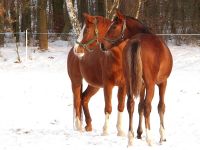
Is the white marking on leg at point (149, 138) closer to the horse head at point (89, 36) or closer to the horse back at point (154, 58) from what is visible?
the horse back at point (154, 58)

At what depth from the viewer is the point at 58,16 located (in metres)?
30.8

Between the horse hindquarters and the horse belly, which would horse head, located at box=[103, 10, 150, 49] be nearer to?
the horse hindquarters

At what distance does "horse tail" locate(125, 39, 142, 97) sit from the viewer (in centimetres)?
684

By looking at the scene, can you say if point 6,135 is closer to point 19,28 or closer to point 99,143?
point 99,143

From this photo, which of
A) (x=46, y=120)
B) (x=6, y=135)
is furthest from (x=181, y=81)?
(x=6, y=135)

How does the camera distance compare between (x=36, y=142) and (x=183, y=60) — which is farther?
(x=183, y=60)

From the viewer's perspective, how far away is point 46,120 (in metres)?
10.9

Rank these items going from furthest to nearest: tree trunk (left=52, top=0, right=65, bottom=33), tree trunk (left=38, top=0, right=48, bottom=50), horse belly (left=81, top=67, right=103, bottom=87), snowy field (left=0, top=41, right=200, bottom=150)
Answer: tree trunk (left=52, top=0, right=65, bottom=33), tree trunk (left=38, top=0, right=48, bottom=50), horse belly (left=81, top=67, right=103, bottom=87), snowy field (left=0, top=41, right=200, bottom=150)

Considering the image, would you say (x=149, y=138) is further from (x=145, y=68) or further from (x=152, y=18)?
(x=152, y=18)

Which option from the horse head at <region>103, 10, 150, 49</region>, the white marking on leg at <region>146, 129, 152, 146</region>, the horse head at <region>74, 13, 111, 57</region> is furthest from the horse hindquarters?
the horse head at <region>74, 13, 111, 57</region>

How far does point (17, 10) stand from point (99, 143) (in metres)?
22.0

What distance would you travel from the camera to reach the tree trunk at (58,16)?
99.2 ft

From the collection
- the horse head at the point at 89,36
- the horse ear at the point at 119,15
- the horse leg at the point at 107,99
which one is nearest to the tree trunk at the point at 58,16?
the horse head at the point at 89,36

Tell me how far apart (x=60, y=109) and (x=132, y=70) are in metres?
5.73
